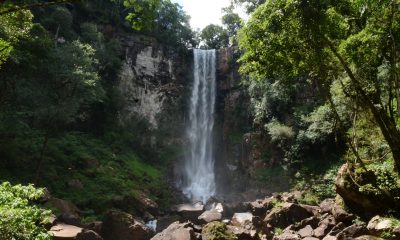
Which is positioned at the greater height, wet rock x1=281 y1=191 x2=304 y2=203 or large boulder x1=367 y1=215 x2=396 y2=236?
large boulder x1=367 y1=215 x2=396 y2=236

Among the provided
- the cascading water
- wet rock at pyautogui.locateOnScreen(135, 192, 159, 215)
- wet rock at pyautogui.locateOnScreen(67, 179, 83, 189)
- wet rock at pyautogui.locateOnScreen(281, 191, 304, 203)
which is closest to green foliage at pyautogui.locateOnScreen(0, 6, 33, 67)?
wet rock at pyautogui.locateOnScreen(67, 179, 83, 189)

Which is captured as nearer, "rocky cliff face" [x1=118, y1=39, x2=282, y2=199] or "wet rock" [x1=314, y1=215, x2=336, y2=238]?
"wet rock" [x1=314, y1=215, x2=336, y2=238]

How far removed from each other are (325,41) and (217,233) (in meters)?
6.96

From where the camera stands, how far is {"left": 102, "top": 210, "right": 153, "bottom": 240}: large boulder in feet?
48.9

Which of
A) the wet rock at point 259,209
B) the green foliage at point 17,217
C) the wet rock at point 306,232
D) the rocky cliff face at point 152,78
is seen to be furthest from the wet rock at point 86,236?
the rocky cliff face at point 152,78

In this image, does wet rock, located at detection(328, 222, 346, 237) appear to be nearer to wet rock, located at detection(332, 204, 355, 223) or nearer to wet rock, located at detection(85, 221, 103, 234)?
wet rock, located at detection(332, 204, 355, 223)

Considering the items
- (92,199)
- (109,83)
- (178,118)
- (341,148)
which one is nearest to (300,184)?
(341,148)

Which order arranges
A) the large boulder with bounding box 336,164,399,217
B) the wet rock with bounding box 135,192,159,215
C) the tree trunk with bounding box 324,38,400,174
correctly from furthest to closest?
the wet rock with bounding box 135,192,159,215 → the large boulder with bounding box 336,164,399,217 → the tree trunk with bounding box 324,38,400,174

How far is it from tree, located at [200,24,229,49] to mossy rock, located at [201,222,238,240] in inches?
1185

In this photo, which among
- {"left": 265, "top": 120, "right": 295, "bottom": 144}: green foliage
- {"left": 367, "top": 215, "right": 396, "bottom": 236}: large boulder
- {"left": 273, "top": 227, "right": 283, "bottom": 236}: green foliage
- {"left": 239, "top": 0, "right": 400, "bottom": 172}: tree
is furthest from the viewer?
{"left": 265, "top": 120, "right": 295, "bottom": 144}: green foliage

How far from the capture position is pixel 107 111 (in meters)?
28.5

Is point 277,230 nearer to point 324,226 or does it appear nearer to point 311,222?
point 311,222

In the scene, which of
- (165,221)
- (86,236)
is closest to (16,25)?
(86,236)

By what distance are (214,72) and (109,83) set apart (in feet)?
34.3
